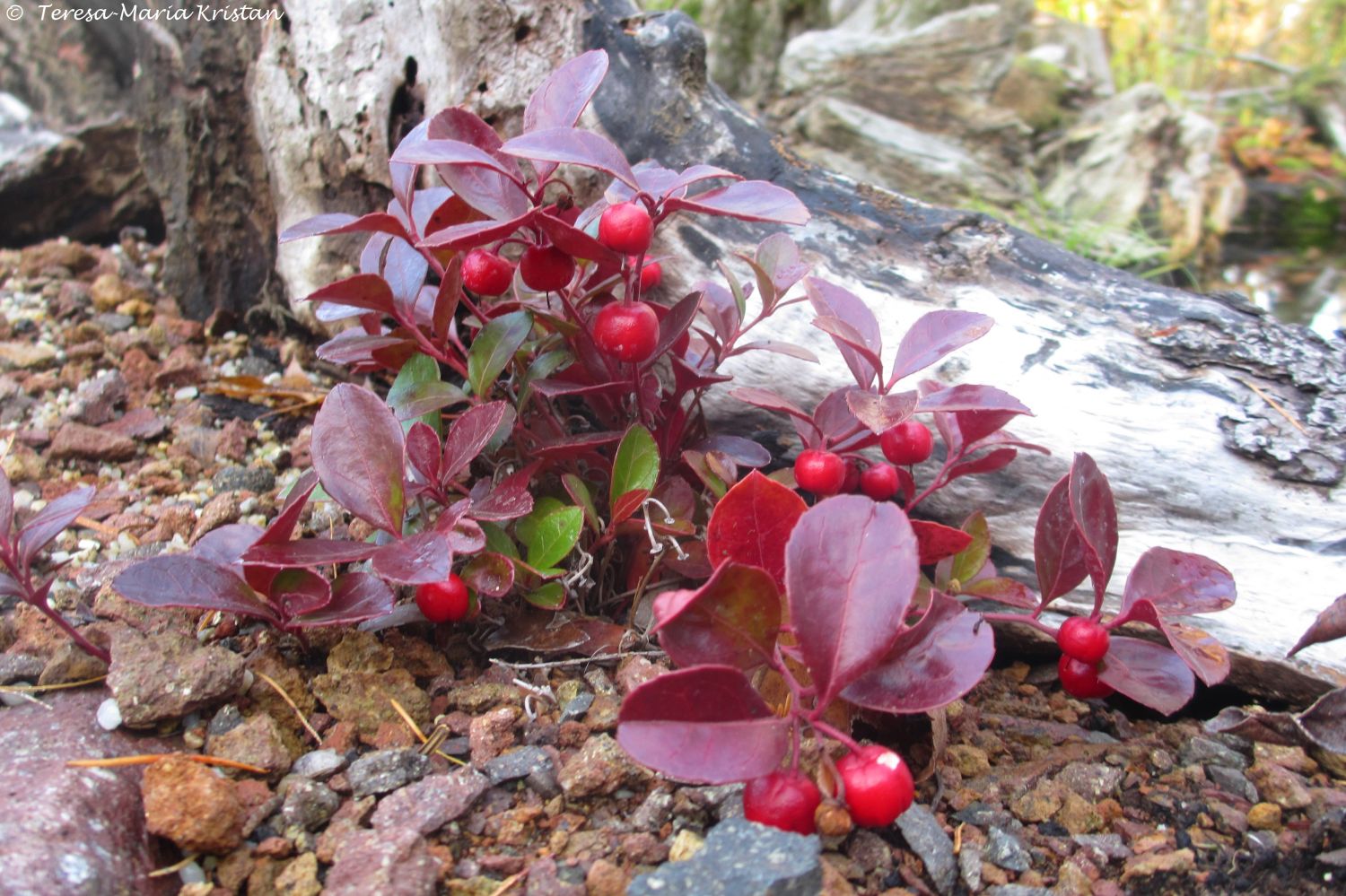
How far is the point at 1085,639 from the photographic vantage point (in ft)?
3.98

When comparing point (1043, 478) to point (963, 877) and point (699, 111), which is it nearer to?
point (963, 877)

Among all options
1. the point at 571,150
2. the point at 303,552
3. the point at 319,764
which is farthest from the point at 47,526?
the point at 571,150

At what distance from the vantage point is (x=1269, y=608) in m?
1.49

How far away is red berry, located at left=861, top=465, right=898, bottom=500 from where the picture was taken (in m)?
1.42

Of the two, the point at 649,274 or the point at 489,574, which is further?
the point at 649,274

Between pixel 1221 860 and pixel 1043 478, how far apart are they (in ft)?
2.23

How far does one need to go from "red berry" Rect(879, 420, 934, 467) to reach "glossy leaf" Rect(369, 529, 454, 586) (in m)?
0.64

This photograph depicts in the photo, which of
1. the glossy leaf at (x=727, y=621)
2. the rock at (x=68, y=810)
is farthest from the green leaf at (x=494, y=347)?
the rock at (x=68, y=810)

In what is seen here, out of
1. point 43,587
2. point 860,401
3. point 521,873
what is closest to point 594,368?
point 860,401

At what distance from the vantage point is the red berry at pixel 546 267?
1159 millimetres

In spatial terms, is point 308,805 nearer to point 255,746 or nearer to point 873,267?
point 255,746

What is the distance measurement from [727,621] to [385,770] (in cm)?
52

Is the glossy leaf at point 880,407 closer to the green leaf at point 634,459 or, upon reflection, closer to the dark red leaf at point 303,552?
the green leaf at point 634,459

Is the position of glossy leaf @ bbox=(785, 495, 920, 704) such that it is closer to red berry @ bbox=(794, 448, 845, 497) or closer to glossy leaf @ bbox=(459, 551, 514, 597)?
red berry @ bbox=(794, 448, 845, 497)
